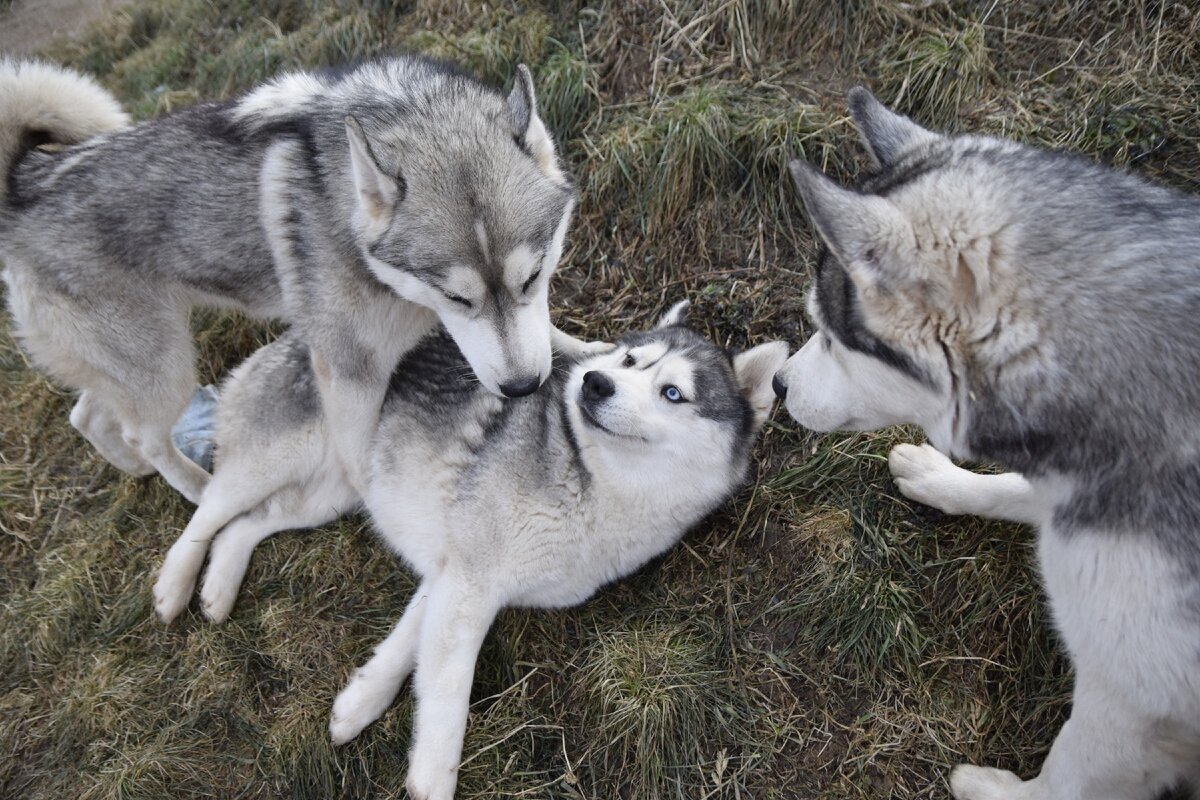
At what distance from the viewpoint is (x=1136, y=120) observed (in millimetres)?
3945

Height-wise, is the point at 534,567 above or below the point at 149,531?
above

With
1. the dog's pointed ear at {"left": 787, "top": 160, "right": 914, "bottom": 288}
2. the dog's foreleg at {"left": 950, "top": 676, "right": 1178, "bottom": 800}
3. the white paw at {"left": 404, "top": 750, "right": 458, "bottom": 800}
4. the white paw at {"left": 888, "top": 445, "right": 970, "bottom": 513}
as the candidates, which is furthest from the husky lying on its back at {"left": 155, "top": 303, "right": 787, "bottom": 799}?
the dog's foreleg at {"left": 950, "top": 676, "right": 1178, "bottom": 800}

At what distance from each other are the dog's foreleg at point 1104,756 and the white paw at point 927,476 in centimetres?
111

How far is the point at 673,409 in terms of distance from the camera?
3.57 meters

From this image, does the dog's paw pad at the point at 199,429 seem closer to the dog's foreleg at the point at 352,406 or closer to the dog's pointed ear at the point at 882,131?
the dog's foreleg at the point at 352,406

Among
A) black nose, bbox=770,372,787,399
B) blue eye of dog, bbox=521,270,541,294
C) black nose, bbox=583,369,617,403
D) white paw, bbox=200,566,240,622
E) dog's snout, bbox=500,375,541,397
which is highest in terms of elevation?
blue eye of dog, bbox=521,270,541,294

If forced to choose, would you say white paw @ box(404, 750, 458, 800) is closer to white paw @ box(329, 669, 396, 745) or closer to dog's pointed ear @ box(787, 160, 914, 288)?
white paw @ box(329, 669, 396, 745)

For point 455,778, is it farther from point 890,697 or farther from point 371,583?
point 890,697

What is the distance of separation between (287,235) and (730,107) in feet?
8.59

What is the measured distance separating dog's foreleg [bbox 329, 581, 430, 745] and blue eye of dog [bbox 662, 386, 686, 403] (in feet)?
4.93

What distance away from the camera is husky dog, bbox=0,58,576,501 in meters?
3.35

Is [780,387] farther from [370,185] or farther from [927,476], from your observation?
[370,185]

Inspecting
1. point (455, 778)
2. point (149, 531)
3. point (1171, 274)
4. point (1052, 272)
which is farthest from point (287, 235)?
point (1171, 274)

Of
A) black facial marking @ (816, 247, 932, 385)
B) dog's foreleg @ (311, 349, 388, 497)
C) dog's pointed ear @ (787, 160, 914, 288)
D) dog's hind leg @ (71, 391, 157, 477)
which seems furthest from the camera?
dog's hind leg @ (71, 391, 157, 477)
